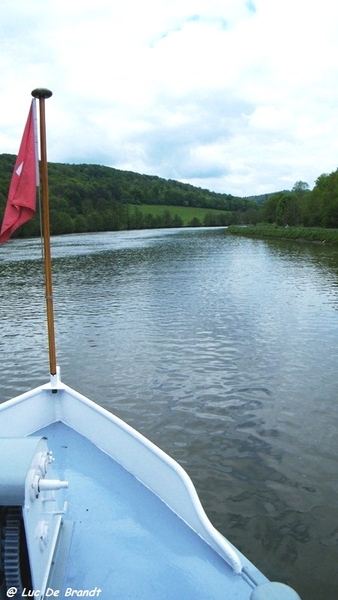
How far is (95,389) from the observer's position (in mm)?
11859

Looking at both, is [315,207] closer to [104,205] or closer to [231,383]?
[104,205]

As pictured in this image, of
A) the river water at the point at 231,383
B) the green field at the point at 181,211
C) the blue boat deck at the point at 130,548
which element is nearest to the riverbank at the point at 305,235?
the river water at the point at 231,383

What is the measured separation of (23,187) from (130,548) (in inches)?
170

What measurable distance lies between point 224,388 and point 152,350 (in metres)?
3.96

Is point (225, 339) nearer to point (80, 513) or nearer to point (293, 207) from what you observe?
point (80, 513)

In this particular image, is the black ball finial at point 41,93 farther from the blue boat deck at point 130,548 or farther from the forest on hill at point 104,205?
the forest on hill at point 104,205

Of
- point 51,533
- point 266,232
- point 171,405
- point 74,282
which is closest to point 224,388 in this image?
point 171,405

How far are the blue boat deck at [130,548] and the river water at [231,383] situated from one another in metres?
1.79

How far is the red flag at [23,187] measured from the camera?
584 centimetres

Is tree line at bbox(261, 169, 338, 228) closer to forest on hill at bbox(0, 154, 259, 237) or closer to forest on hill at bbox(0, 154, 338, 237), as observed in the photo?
forest on hill at bbox(0, 154, 338, 237)

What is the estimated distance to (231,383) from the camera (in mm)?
11914

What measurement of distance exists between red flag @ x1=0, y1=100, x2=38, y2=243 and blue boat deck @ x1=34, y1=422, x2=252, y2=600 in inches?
126

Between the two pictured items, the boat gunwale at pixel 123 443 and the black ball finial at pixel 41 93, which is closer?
the boat gunwale at pixel 123 443

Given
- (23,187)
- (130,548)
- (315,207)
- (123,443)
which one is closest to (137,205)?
(315,207)
